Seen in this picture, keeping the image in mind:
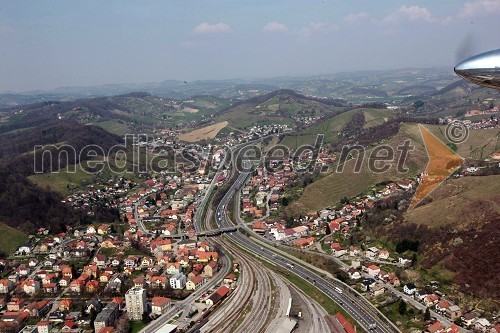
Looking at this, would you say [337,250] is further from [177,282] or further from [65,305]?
[65,305]

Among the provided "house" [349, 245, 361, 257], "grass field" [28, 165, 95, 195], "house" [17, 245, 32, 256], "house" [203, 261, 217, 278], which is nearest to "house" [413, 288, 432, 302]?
"house" [349, 245, 361, 257]

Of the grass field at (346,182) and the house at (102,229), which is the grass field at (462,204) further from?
the house at (102,229)

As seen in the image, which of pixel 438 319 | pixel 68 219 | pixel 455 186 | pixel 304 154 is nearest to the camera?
pixel 438 319

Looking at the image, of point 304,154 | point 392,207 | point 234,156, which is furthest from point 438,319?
point 234,156

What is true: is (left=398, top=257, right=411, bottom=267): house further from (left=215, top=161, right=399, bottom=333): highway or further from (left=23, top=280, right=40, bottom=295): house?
(left=23, top=280, right=40, bottom=295): house

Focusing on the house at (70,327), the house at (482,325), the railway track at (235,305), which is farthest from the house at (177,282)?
the house at (482,325)

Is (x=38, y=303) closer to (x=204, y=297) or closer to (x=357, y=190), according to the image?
(x=204, y=297)
